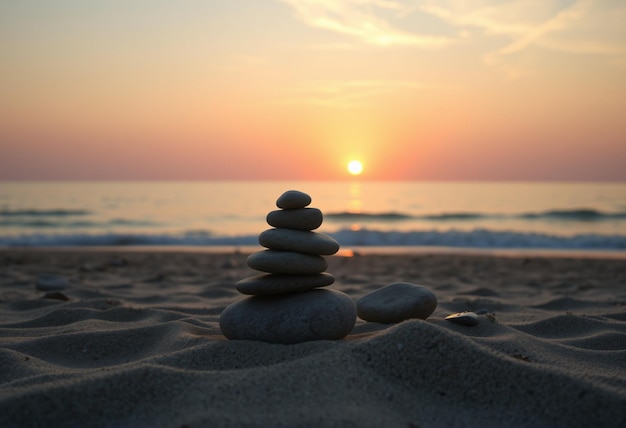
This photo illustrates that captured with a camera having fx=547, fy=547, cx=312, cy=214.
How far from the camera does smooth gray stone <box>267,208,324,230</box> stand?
3338mm

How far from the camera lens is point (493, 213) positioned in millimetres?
27422

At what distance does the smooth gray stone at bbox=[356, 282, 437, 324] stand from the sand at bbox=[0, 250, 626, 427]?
0.42ft

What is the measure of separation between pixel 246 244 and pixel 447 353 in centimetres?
1330

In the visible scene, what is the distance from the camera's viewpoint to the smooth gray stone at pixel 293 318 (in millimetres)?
2957

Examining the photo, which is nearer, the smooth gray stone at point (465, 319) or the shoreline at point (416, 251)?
the smooth gray stone at point (465, 319)

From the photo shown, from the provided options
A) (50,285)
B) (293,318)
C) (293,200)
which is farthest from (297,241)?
(50,285)

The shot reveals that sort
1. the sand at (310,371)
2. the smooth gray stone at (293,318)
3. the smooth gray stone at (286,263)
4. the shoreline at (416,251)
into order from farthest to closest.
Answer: the shoreline at (416,251), the smooth gray stone at (286,263), the smooth gray stone at (293,318), the sand at (310,371)

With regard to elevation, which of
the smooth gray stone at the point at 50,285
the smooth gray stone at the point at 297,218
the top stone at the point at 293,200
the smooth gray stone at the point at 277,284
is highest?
the top stone at the point at 293,200

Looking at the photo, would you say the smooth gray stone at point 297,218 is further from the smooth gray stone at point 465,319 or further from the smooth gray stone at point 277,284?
the smooth gray stone at point 465,319

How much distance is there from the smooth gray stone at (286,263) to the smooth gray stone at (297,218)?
184 millimetres

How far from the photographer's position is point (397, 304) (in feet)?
12.1

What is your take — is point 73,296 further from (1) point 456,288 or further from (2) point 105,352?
(1) point 456,288

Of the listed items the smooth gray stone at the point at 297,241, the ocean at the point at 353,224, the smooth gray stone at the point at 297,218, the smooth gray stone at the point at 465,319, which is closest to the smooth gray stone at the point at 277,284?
the smooth gray stone at the point at 297,241

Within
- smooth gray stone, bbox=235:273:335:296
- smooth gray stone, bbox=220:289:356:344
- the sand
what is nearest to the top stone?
smooth gray stone, bbox=235:273:335:296
